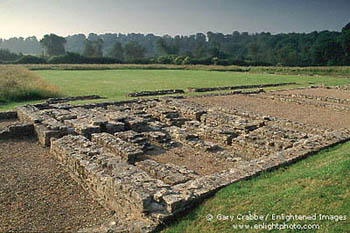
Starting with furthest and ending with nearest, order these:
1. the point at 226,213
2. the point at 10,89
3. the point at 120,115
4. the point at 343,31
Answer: the point at 343,31, the point at 10,89, the point at 120,115, the point at 226,213

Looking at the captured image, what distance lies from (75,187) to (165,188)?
8.90 feet

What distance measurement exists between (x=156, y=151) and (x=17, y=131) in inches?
233

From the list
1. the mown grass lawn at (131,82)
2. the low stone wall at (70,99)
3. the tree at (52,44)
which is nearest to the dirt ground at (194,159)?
the mown grass lawn at (131,82)

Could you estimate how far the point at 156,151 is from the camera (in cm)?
1020

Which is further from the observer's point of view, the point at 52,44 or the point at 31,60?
the point at 52,44

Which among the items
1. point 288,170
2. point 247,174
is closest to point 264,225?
point 247,174

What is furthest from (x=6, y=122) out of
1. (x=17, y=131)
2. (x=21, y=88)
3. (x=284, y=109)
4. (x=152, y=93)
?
(x=284, y=109)

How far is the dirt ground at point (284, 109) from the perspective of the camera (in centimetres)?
1443

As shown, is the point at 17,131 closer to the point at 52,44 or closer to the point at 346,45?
the point at 346,45

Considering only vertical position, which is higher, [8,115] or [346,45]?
[346,45]

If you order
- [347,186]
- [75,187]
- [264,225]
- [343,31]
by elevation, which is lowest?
[75,187]

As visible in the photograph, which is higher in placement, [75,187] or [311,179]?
[311,179]

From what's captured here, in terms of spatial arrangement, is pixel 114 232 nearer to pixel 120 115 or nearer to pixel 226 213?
pixel 226 213

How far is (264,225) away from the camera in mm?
4875
